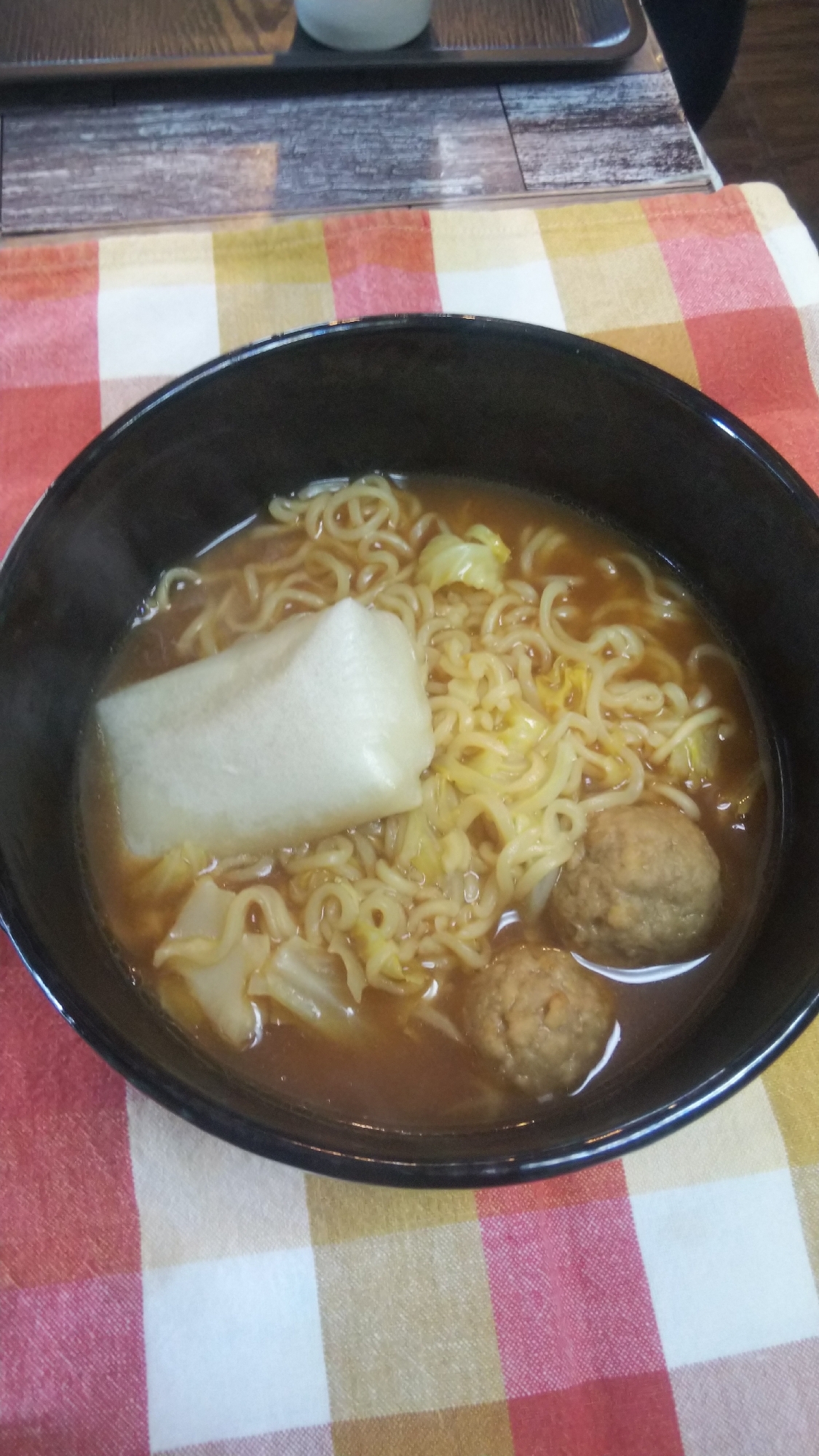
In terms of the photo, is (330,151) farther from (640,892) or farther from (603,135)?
(640,892)

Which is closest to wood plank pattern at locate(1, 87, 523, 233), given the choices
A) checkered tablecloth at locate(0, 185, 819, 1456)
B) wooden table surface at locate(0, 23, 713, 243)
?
wooden table surface at locate(0, 23, 713, 243)

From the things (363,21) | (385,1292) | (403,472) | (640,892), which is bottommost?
(385,1292)

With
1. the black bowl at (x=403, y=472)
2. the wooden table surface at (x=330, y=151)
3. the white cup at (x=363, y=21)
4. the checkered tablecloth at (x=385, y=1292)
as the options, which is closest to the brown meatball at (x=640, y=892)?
the black bowl at (x=403, y=472)

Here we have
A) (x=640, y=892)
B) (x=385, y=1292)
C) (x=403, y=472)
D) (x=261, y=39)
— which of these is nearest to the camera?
(x=385, y=1292)

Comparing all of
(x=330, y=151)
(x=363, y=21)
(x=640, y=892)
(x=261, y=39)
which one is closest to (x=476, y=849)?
(x=640, y=892)

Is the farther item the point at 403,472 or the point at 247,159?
the point at 247,159
